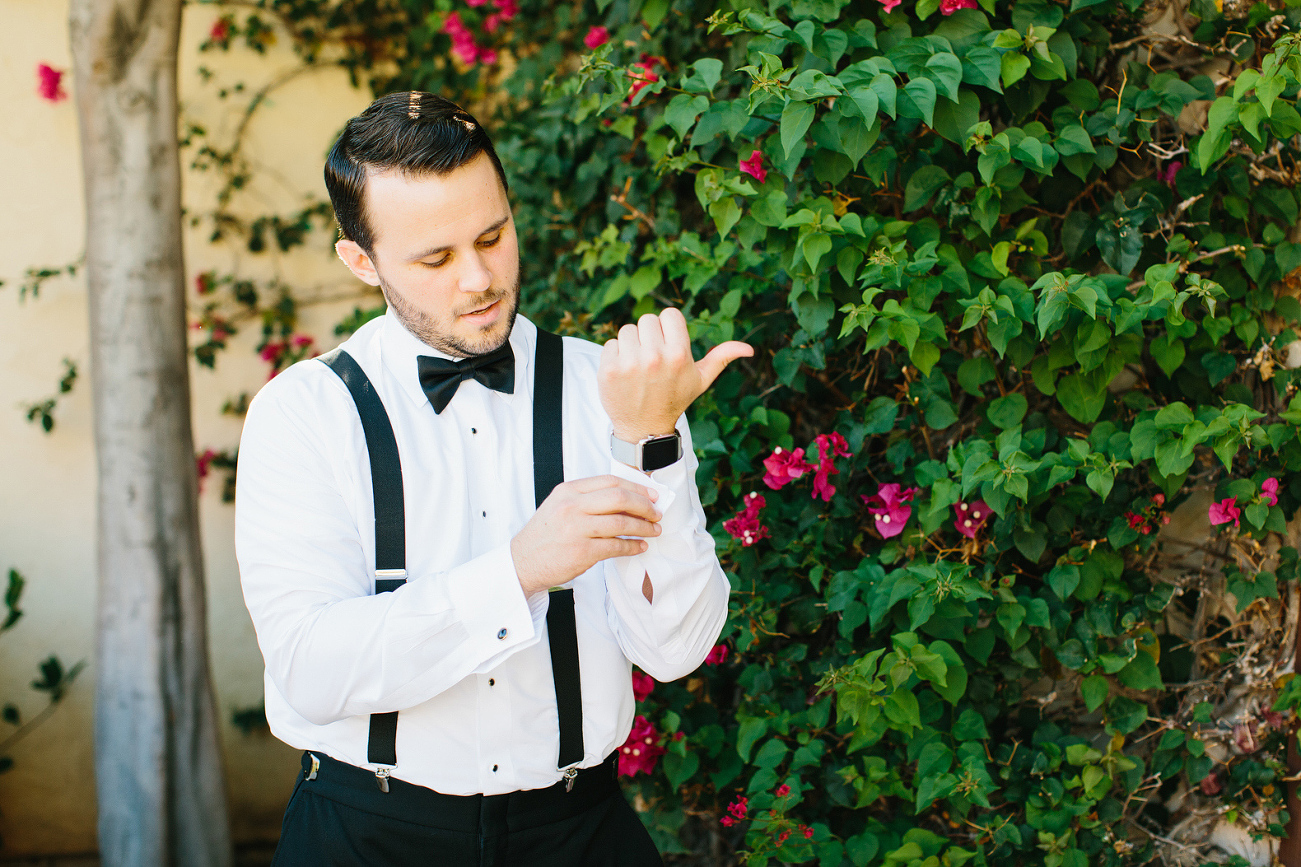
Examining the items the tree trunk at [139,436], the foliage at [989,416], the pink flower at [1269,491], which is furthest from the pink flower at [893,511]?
the tree trunk at [139,436]

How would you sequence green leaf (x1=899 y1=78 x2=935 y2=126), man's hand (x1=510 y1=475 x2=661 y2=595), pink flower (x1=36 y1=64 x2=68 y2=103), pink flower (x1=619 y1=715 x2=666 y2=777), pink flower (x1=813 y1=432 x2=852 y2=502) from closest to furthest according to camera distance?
1. man's hand (x1=510 y1=475 x2=661 y2=595)
2. green leaf (x1=899 y1=78 x2=935 y2=126)
3. pink flower (x1=813 y1=432 x2=852 y2=502)
4. pink flower (x1=619 y1=715 x2=666 y2=777)
5. pink flower (x1=36 y1=64 x2=68 y2=103)

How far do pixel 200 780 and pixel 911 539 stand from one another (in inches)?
84.4

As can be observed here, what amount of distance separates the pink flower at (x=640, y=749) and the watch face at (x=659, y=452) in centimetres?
103

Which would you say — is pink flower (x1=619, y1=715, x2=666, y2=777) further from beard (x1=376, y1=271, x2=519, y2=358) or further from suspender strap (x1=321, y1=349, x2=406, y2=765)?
beard (x1=376, y1=271, x2=519, y2=358)

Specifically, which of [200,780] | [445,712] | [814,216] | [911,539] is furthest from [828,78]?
[200,780]

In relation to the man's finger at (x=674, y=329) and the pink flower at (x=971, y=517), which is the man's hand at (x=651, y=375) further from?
the pink flower at (x=971, y=517)

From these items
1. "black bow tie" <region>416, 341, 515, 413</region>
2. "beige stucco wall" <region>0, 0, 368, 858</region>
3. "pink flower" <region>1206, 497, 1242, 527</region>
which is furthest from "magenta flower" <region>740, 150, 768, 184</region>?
"beige stucco wall" <region>0, 0, 368, 858</region>

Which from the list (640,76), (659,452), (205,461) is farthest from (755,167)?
(205,461)

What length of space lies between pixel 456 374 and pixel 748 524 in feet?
2.59

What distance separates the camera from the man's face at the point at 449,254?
129 cm

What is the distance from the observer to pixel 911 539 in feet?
5.97

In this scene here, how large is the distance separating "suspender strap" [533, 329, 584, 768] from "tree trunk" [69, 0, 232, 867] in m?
1.67

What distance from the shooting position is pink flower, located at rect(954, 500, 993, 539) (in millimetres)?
1755

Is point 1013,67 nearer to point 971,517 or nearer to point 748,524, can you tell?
point 971,517
